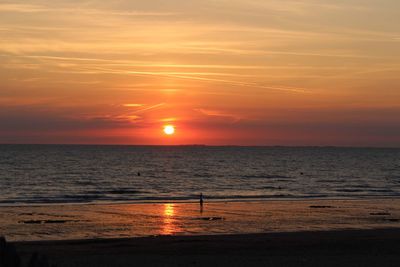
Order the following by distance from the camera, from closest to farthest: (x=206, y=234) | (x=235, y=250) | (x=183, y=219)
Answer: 1. (x=235, y=250)
2. (x=206, y=234)
3. (x=183, y=219)

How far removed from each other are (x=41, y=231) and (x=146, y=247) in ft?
25.2

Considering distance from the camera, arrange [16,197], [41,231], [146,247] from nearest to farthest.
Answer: [146,247]
[41,231]
[16,197]

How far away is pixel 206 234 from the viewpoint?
112 feet

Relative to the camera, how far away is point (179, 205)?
53.4 m

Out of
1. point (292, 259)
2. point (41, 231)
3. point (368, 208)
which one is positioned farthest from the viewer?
point (368, 208)

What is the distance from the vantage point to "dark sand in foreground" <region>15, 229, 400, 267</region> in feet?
81.4

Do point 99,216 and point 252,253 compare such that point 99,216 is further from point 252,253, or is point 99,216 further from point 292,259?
point 292,259

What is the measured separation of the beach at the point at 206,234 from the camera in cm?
2584

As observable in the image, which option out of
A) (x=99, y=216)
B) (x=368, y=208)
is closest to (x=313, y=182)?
(x=368, y=208)

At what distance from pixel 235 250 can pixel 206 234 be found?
5.79m

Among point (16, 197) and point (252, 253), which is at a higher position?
point (16, 197)

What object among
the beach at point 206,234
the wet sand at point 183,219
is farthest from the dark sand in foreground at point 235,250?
the wet sand at point 183,219

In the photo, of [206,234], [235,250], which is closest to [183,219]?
[206,234]

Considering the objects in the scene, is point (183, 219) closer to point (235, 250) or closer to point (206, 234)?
point (206, 234)
